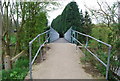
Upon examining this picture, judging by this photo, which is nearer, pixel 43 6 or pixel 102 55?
pixel 102 55

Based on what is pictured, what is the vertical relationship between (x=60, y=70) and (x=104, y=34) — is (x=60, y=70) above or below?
below

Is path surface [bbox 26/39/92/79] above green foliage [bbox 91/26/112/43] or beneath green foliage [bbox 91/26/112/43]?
beneath

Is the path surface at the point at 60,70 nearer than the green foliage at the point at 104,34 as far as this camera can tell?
Yes

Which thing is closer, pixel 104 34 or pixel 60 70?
pixel 60 70

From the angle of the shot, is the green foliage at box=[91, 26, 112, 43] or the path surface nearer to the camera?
the path surface

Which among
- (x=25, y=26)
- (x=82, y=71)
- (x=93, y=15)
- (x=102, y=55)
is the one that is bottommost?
(x=82, y=71)

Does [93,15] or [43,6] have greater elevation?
[43,6]

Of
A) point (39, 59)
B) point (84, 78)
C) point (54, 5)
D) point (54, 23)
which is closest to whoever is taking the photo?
point (84, 78)

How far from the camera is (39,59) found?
12.1 feet

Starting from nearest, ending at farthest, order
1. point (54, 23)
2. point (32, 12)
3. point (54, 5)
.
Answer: point (32, 12), point (54, 5), point (54, 23)

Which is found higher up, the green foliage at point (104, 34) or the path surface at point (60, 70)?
the green foliage at point (104, 34)

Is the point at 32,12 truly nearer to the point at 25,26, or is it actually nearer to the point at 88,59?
the point at 25,26

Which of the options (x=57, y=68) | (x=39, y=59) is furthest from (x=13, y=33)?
(x=57, y=68)

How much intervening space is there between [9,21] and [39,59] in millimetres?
2523
